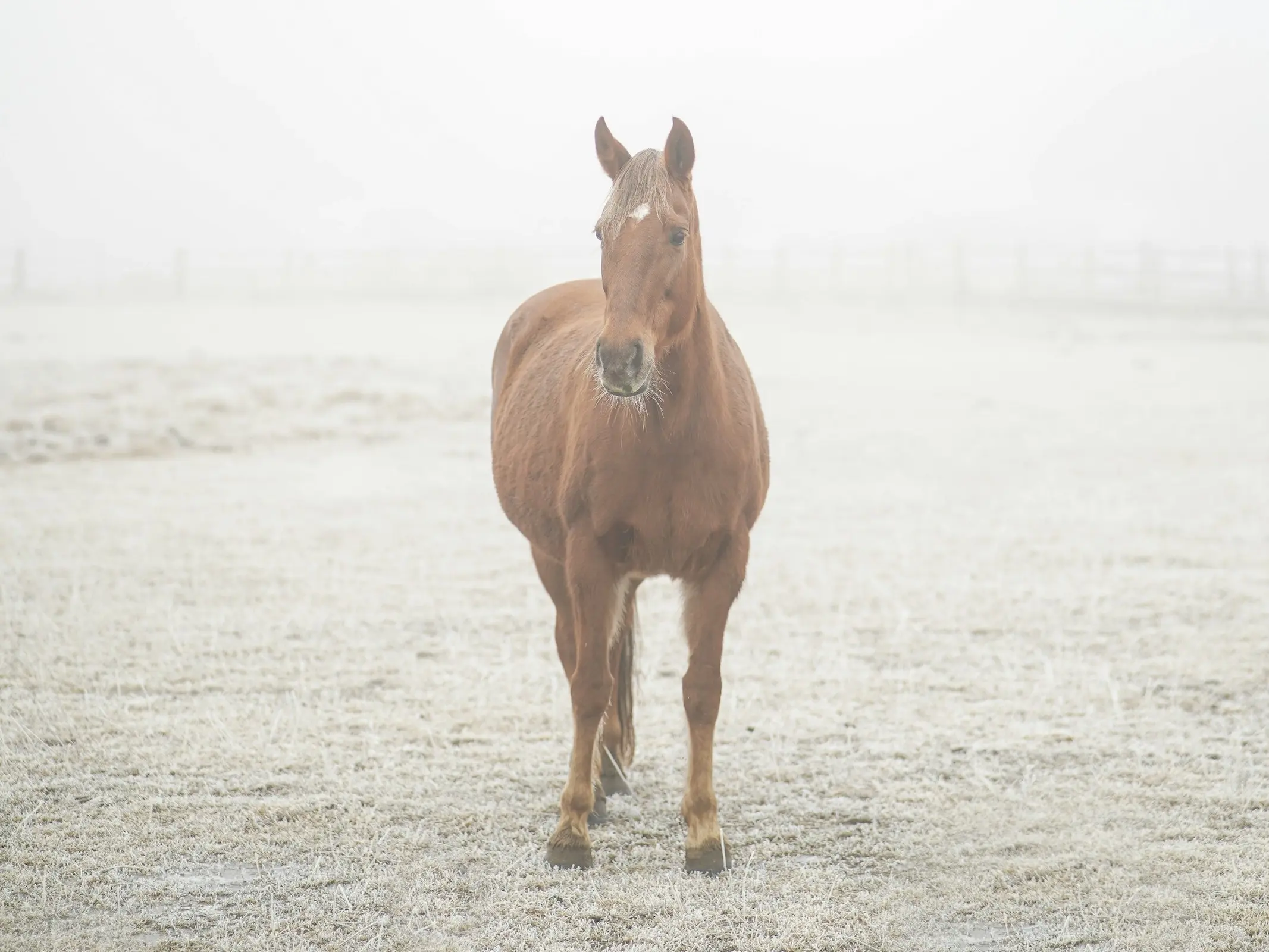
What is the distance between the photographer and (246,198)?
45.9 meters

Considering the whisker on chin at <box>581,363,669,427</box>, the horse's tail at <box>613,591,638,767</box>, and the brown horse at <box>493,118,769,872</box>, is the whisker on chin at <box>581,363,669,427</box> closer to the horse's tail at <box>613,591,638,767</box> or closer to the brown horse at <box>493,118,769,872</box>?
the brown horse at <box>493,118,769,872</box>

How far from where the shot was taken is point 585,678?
348 centimetres

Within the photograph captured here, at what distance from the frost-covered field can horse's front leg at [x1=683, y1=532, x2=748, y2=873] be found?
114mm

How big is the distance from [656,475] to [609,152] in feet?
3.17

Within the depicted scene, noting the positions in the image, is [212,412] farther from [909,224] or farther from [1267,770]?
[909,224]

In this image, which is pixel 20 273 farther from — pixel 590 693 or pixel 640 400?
pixel 640 400

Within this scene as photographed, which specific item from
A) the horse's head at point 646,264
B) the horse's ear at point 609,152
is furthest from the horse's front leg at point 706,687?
Result: the horse's ear at point 609,152

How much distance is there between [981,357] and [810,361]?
281cm

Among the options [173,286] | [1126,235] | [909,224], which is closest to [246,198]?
[173,286]

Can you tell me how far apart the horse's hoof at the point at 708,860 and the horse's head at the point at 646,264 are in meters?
1.32

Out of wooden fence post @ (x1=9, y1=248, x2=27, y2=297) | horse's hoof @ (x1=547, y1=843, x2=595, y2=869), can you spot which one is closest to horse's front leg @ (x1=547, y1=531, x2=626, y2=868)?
horse's hoof @ (x1=547, y1=843, x2=595, y2=869)

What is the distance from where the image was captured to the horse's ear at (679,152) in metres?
3.18

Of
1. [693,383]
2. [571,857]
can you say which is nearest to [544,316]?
[693,383]

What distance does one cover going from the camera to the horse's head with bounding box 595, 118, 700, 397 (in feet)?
9.45
